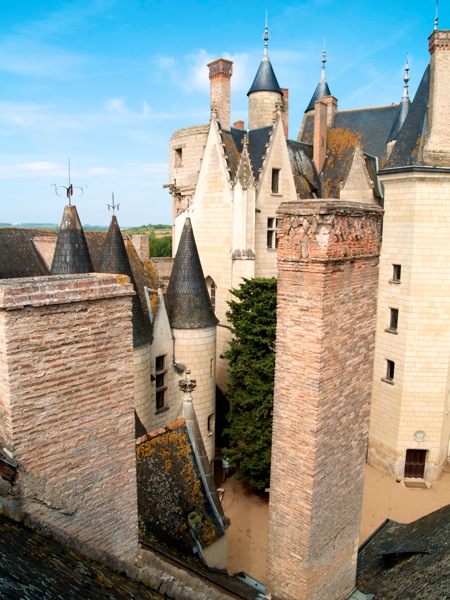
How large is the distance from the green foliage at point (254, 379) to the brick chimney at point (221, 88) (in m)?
10.1

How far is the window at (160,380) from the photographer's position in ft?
53.6

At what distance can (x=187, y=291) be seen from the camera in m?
16.8

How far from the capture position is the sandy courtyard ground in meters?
14.6

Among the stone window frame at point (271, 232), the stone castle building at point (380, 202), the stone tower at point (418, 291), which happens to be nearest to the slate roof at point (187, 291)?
the stone castle building at point (380, 202)

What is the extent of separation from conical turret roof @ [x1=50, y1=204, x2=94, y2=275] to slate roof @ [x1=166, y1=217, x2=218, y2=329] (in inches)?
193

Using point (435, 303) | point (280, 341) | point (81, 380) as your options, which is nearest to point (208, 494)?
point (280, 341)

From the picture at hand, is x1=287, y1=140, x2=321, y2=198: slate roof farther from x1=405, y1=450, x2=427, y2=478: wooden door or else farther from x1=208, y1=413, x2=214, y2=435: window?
x1=405, y1=450, x2=427, y2=478: wooden door

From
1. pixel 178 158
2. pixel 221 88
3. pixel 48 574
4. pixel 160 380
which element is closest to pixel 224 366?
pixel 160 380

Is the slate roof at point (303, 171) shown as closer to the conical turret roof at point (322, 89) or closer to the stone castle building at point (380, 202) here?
the stone castle building at point (380, 202)

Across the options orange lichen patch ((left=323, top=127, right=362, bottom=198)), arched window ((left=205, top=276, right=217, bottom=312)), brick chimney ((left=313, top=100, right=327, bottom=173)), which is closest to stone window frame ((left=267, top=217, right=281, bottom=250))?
arched window ((left=205, top=276, right=217, bottom=312))

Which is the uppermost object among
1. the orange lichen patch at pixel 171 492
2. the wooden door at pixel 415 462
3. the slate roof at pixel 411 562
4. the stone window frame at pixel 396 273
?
the stone window frame at pixel 396 273

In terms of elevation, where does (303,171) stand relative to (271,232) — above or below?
above

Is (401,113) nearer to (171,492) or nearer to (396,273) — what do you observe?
(396,273)

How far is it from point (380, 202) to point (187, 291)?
11.7 m
